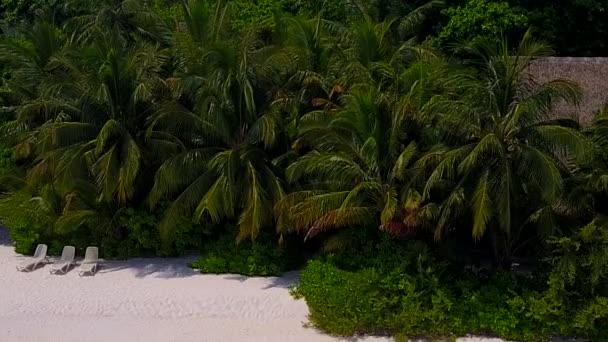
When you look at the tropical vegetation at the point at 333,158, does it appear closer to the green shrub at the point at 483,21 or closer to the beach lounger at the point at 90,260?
the green shrub at the point at 483,21

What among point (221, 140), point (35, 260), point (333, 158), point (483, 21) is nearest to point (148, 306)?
point (221, 140)

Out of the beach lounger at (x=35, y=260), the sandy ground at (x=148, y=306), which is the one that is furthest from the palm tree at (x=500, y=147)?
the beach lounger at (x=35, y=260)

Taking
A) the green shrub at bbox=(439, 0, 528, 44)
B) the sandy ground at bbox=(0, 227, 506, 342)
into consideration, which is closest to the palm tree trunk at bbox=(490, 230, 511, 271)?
the sandy ground at bbox=(0, 227, 506, 342)

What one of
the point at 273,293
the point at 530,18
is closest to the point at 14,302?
the point at 273,293

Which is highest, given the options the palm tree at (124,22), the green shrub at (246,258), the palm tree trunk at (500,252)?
the palm tree at (124,22)

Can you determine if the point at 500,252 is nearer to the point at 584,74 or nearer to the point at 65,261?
the point at 584,74

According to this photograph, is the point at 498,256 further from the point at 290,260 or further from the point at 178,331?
the point at 178,331
